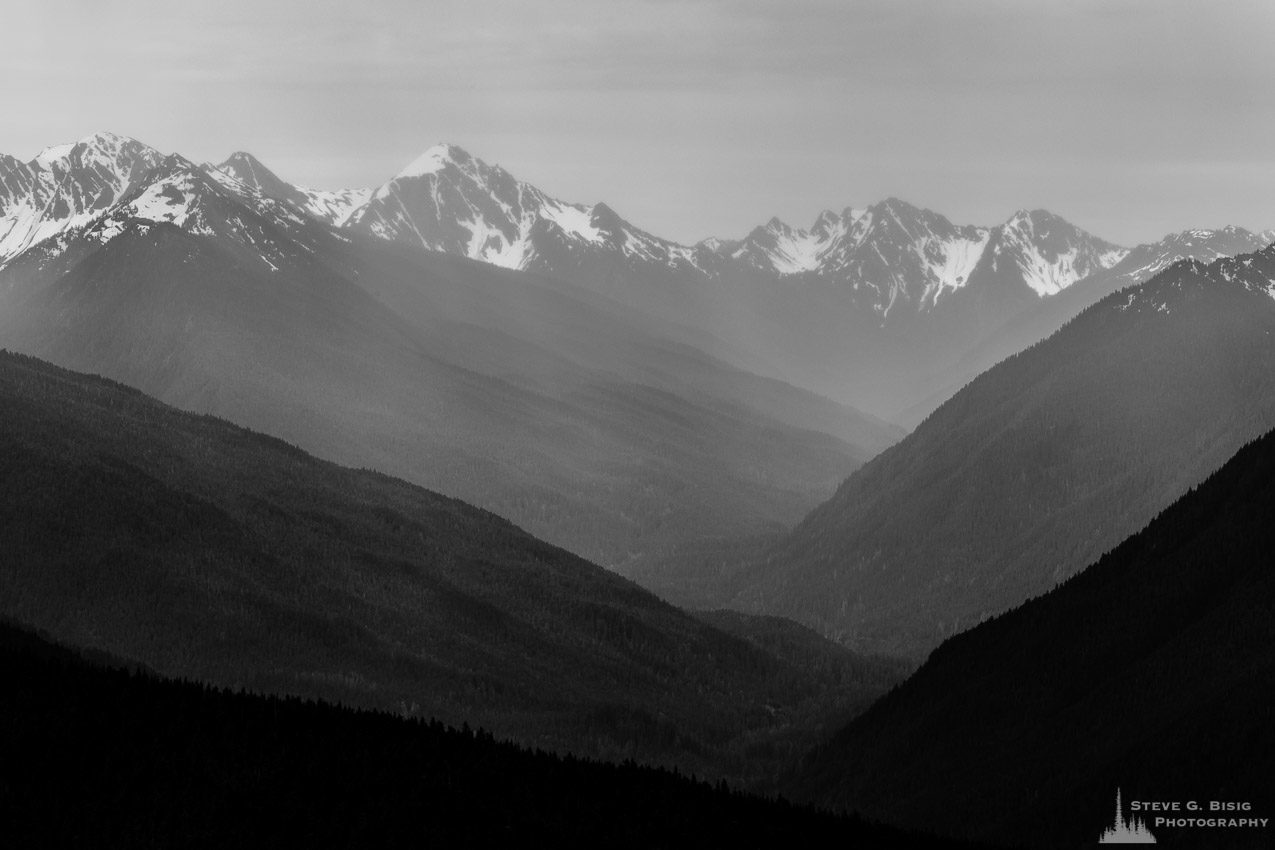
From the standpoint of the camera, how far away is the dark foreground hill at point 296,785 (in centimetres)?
9319

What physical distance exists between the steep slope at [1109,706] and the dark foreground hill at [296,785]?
23211 millimetres

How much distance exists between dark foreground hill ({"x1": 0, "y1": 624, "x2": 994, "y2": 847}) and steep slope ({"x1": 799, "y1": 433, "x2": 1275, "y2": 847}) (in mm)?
23211

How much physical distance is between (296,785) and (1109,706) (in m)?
82.0

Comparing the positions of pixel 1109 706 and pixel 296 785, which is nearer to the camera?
pixel 296 785

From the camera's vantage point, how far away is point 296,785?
102125 millimetres

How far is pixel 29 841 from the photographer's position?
85812 mm

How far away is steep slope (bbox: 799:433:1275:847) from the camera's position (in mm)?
129375

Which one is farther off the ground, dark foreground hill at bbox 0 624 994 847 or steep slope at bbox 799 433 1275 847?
steep slope at bbox 799 433 1275 847

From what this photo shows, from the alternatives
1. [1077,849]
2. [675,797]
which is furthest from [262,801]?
[1077,849]

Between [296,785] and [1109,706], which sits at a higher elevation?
[1109,706]

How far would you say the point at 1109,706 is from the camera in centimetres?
15362

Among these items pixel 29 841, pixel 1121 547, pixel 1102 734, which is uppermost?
pixel 1121 547

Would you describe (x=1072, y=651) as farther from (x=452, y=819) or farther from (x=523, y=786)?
(x=452, y=819)

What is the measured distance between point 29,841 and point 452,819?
26207mm
